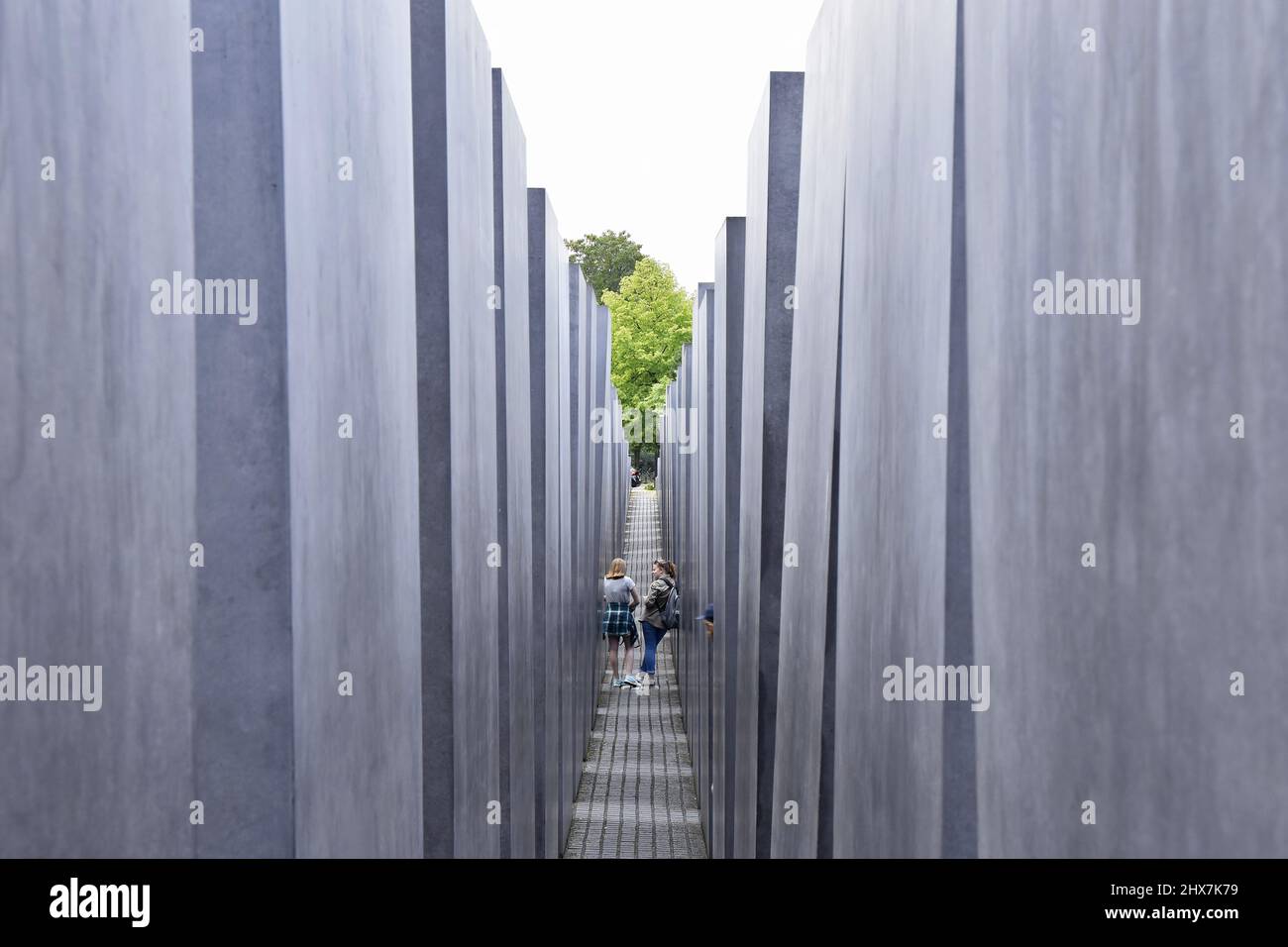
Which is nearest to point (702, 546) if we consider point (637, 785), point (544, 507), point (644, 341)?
point (637, 785)

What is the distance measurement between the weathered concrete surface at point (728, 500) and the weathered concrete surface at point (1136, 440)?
6862 mm

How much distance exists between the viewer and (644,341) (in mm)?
53656

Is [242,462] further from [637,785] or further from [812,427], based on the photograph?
[637,785]

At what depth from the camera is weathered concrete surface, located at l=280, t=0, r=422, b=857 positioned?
3.38 m

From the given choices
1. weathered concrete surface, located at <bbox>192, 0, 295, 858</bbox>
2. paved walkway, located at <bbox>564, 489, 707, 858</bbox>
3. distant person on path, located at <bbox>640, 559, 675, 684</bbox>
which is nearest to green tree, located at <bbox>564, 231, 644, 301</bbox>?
paved walkway, located at <bbox>564, 489, 707, 858</bbox>

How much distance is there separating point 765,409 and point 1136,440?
5.64m

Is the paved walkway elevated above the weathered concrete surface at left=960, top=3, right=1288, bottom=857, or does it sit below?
below

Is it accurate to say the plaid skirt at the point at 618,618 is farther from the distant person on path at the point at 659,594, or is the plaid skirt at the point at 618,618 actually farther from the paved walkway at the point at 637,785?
the paved walkway at the point at 637,785

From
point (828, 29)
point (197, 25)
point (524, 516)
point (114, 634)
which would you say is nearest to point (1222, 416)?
point (114, 634)

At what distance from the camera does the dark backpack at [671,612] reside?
2044 centimetres

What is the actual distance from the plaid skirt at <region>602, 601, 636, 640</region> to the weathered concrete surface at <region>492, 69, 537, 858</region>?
35.8 feet

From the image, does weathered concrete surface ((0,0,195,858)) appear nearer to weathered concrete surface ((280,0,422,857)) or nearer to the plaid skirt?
weathered concrete surface ((280,0,422,857))

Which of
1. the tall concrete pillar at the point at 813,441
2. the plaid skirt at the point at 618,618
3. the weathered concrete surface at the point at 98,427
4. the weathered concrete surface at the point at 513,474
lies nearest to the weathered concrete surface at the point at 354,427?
the weathered concrete surface at the point at 98,427
